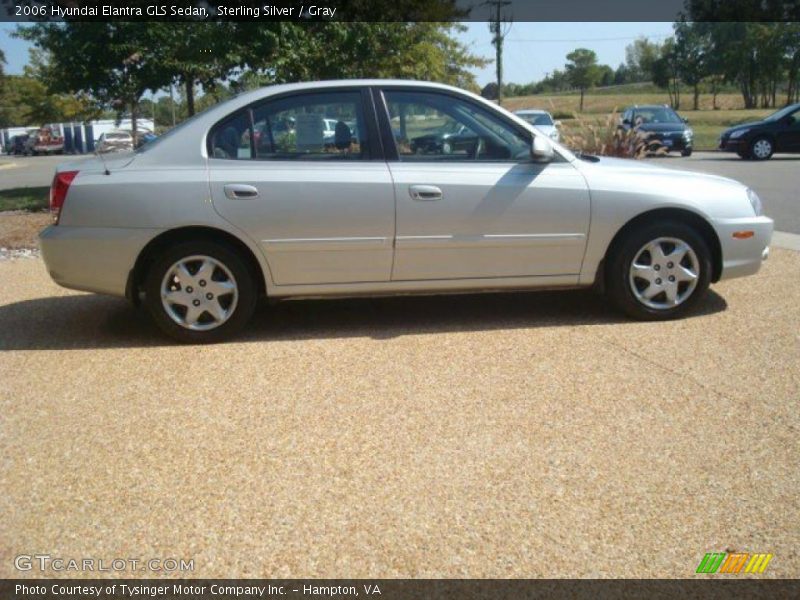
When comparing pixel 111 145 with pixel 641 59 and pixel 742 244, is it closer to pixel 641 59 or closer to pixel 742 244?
pixel 742 244

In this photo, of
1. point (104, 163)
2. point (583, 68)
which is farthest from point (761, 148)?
point (583, 68)

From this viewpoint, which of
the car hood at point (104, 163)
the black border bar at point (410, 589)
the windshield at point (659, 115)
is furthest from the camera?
the windshield at point (659, 115)

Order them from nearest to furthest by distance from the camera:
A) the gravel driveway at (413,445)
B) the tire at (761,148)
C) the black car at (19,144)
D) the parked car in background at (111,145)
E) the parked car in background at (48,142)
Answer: the gravel driveway at (413,445)
the parked car in background at (111,145)
the tire at (761,148)
the parked car in background at (48,142)
the black car at (19,144)

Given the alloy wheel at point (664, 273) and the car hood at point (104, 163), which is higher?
the car hood at point (104, 163)

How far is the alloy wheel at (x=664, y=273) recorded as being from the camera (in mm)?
5387

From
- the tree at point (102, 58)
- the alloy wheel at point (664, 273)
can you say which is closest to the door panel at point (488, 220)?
the alloy wheel at point (664, 273)

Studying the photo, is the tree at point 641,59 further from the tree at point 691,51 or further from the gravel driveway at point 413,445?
the gravel driveway at point 413,445

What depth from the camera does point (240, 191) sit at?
196 inches

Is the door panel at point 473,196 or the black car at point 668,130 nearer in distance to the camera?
the door panel at point 473,196

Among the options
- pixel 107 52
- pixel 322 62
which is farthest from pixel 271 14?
pixel 107 52

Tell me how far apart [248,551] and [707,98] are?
85305 millimetres

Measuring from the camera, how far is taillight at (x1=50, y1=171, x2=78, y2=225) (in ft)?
16.4

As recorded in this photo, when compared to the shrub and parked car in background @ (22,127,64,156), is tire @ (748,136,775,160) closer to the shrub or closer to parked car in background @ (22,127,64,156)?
the shrub

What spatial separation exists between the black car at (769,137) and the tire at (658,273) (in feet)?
58.7
